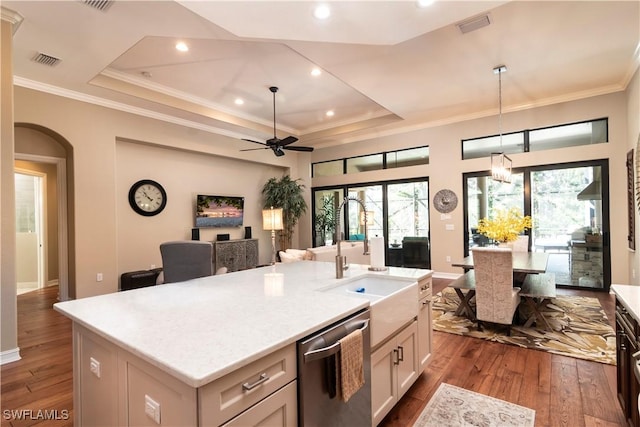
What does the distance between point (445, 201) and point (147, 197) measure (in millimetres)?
5904

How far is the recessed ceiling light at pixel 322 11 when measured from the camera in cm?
238

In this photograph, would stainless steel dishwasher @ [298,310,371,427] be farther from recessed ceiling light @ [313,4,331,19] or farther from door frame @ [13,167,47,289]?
door frame @ [13,167,47,289]

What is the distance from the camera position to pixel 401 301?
1951mm

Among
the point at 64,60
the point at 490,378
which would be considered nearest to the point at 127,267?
the point at 64,60

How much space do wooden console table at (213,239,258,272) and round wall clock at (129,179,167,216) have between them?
4.41 feet

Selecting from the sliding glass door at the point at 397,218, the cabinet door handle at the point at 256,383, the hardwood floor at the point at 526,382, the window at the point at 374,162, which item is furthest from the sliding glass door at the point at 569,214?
the cabinet door handle at the point at 256,383

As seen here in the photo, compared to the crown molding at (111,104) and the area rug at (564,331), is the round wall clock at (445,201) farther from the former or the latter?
the crown molding at (111,104)

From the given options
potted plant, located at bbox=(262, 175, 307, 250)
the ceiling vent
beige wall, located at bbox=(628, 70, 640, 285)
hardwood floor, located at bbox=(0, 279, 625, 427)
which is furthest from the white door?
beige wall, located at bbox=(628, 70, 640, 285)

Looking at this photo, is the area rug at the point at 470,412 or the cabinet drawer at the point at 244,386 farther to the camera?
the area rug at the point at 470,412

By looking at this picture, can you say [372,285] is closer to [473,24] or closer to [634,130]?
[473,24]

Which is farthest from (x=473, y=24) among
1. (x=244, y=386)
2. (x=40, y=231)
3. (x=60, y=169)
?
(x=40, y=231)

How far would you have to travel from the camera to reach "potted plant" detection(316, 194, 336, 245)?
817 cm

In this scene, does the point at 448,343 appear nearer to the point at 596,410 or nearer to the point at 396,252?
the point at 596,410

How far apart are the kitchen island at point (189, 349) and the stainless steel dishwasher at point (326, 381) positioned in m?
0.04
